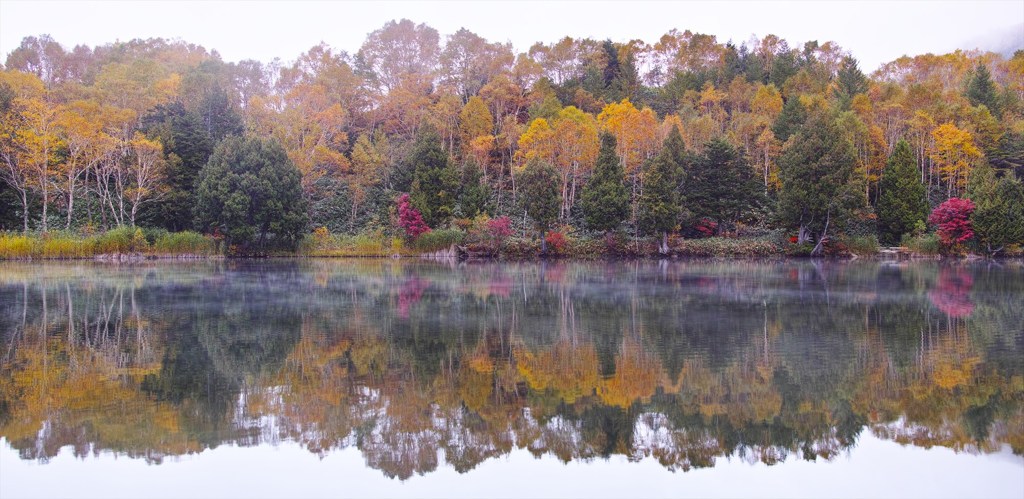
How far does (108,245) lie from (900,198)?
43172mm

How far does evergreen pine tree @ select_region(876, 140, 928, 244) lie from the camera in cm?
4056

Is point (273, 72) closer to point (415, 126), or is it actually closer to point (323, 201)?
point (415, 126)

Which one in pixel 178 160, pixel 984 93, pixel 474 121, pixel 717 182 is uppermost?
pixel 984 93

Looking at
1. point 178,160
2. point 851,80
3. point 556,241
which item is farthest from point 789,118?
point 178,160

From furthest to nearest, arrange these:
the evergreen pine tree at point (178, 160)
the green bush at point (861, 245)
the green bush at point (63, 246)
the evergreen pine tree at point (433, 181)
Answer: the evergreen pine tree at point (433, 181) → the evergreen pine tree at point (178, 160) → the green bush at point (861, 245) → the green bush at point (63, 246)

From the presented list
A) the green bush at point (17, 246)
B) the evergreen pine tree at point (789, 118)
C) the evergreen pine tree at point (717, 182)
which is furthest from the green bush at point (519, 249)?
the green bush at point (17, 246)

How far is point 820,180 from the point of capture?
38469 millimetres

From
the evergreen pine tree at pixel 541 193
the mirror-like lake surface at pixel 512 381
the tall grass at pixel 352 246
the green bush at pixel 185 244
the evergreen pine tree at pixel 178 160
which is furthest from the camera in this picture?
the evergreen pine tree at pixel 178 160

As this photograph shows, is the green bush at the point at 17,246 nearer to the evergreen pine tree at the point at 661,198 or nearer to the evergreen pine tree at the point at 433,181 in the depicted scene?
the evergreen pine tree at the point at 433,181

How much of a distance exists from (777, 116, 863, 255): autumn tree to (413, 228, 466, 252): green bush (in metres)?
18.2

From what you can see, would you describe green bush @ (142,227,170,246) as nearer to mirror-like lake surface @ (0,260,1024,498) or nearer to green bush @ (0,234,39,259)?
green bush @ (0,234,39,259)

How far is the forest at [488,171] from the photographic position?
3800 centimetres

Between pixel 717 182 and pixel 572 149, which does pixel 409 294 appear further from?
pixel 717 182

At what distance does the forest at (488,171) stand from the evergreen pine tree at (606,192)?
12 cm
